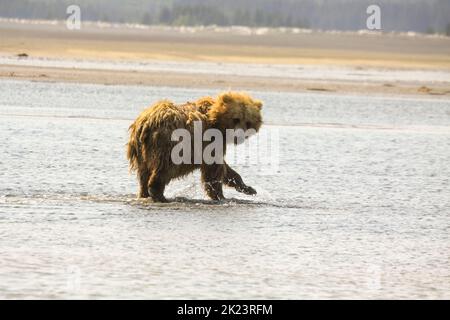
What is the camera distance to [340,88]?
30.2m

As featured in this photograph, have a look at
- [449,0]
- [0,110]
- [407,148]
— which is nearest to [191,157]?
Result: [407,148]

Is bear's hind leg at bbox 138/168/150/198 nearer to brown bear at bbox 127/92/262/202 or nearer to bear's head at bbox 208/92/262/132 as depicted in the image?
brown bear at bbox 127/92/262/202

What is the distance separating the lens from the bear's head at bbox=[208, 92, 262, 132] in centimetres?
1059

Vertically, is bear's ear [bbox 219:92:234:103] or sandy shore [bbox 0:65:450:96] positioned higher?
bear's ear [bbox 219:92:234:103]

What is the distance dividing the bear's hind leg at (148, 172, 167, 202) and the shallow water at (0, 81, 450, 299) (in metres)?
0.13

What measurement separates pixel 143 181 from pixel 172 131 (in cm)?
53

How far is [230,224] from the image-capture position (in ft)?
31.8

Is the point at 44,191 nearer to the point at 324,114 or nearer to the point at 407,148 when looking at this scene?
the point at 407,148

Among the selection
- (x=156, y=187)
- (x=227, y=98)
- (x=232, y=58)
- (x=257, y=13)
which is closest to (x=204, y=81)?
(x=232, y=58)

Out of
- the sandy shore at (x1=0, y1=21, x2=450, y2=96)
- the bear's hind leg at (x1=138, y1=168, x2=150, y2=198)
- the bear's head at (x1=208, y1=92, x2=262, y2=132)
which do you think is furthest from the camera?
the sandy shore at (x1=0, y1=21, x2=450, y2=96)

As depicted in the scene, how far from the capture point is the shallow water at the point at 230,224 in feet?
24.7

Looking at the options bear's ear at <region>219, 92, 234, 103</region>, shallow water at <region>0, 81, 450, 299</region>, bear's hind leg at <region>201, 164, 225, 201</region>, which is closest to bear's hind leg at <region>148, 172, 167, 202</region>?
shallow water at <region>0, 81, 450, 299</region>

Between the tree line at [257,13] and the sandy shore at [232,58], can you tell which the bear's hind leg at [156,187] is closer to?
the sandy shore at [232,58]
